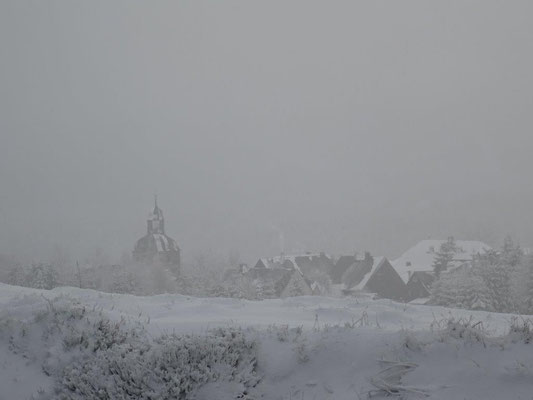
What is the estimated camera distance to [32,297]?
9477 mm

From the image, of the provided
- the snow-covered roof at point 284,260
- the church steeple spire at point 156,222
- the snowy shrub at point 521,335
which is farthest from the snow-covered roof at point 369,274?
the snowy shrub at point 521,335

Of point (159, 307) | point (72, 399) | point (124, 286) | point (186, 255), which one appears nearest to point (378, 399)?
point (72, 399)

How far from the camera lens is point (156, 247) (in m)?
71.5

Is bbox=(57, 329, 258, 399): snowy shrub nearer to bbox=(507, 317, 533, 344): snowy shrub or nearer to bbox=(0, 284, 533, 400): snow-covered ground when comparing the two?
bbox=(0, 284, 533, 400): snow-covered ground

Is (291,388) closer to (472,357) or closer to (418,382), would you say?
(418,382)

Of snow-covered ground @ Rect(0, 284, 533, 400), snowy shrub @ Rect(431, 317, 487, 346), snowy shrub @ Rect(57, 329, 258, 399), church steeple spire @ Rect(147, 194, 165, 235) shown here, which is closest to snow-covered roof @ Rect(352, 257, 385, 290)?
church steeple spire @ Rect(147, 194, 165, 235)

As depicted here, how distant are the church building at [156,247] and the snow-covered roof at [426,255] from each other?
3838 cm

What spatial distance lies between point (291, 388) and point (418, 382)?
155cm

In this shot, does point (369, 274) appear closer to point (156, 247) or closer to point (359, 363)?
point (156, 247)

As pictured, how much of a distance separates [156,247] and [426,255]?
46790 mm

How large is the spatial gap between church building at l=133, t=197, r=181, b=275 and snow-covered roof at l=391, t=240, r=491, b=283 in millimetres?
38379

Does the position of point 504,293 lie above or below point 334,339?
below

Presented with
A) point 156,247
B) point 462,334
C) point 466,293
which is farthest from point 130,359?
point 156,247

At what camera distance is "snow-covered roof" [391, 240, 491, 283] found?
63.6 m
